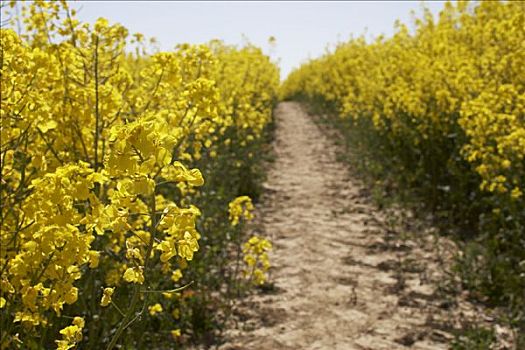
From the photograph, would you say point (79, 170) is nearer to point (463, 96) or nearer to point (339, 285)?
point (339, 285)

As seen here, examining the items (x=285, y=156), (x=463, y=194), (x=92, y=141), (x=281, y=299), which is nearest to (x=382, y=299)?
(x=281, y=299)

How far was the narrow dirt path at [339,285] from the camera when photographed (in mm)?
4051

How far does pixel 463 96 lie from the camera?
6.21 metres

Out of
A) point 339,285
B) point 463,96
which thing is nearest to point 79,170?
point 339,285

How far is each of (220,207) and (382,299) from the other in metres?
1.93

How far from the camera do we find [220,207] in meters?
5.85

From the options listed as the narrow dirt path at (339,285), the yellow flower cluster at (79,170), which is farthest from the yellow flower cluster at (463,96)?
the yellow flower cluster at (79,170)

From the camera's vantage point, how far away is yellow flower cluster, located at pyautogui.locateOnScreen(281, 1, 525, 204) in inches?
189

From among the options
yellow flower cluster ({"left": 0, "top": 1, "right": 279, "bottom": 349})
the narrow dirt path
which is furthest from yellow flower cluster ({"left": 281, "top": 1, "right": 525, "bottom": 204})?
yellow flower cluster ({"left": 0, "top": 1, "right": 279, "bottom": 349})

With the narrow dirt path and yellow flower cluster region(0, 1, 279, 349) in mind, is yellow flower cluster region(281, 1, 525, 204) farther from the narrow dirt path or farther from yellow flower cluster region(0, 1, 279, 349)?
yellow flower cluster region(0, 1, 279, 349)

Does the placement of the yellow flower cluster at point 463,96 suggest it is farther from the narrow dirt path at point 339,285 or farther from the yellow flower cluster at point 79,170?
the yellow flower cluster at point 79,170

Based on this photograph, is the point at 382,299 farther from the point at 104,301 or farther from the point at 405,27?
the point at 405,27

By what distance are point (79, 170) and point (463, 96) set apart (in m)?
5.15

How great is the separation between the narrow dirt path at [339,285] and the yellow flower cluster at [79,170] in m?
0.96
